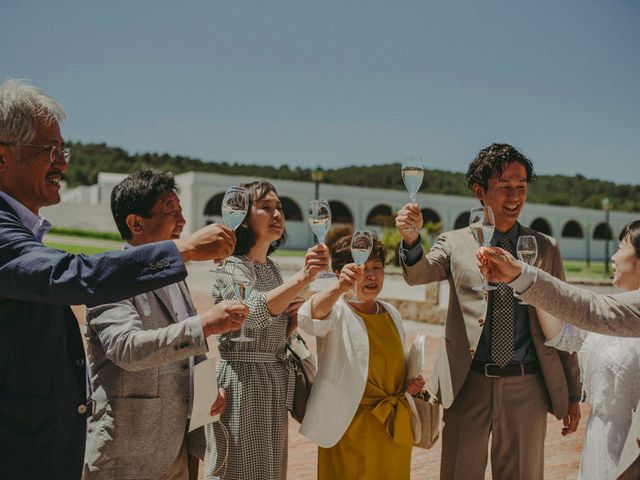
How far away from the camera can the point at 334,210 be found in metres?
59.1

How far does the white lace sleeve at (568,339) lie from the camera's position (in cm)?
316

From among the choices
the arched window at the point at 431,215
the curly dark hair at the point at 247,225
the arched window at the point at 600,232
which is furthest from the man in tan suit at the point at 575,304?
the arched window at the point at 600,232

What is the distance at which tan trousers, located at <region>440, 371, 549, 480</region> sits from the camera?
322 centimetres

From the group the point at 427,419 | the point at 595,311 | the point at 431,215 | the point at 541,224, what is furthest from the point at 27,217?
the point at 541,224

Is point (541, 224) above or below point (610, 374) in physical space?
above

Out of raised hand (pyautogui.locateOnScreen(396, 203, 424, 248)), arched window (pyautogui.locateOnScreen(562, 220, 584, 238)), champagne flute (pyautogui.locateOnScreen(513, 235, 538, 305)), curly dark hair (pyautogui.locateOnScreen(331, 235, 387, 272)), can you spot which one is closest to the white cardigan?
curly dark hair (pyautogui.locateOnScreen(331, 235, 387, 272))

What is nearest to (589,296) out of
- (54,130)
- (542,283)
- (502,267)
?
(542,283)

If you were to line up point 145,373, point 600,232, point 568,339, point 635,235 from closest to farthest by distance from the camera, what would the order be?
point 145,373, point 635,235, point 568,339, point 600,232

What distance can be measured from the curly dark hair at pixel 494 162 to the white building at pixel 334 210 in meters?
45.3

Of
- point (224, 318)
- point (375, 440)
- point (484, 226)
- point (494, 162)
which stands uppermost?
point (494, 162)

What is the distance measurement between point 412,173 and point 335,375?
1276 mm

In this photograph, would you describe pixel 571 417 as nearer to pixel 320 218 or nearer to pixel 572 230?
pixel 320 218

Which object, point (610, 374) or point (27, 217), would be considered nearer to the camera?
point (27, 217)

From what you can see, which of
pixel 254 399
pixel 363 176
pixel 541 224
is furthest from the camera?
pixel 363 176
